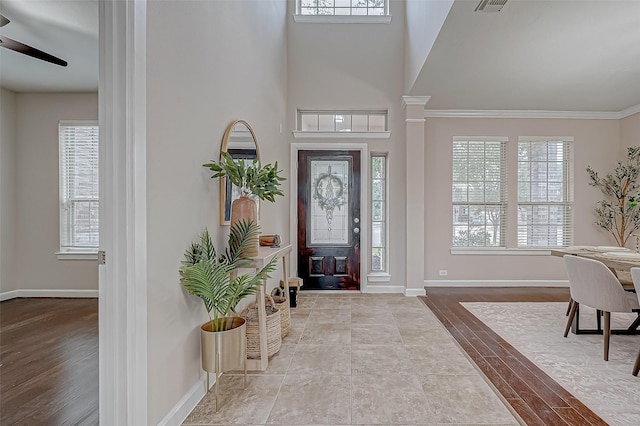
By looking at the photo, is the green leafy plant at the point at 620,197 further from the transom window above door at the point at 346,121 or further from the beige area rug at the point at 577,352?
the transom window above door at the point at 346,121

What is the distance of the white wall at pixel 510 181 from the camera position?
5277mm

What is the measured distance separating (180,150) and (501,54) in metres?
3.36

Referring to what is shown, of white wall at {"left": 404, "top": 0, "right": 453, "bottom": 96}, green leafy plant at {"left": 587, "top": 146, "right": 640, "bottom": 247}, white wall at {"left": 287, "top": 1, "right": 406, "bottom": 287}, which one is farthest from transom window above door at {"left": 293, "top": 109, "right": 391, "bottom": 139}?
green leafy plant at {"left": 587, "top": 146, "right": 640, "bottom": 247}

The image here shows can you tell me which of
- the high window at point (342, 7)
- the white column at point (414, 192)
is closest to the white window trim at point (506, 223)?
the white column at point (414, 192)

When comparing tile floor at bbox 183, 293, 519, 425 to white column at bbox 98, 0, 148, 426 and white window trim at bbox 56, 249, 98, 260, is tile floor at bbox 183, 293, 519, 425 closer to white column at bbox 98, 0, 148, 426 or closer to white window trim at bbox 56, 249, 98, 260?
white column at bbox 98, 0, 148, 426

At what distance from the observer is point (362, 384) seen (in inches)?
89.3

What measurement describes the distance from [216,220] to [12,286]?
13.8 feet

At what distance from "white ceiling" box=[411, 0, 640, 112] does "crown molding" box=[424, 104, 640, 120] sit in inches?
4.6

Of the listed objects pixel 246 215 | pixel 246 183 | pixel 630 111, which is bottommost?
pixel 246 215

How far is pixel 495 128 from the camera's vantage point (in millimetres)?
5293

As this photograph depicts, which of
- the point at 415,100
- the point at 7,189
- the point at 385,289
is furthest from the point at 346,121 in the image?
the point at 7,189

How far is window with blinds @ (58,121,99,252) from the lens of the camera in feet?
15.0

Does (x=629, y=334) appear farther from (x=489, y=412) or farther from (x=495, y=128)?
(x=495, y=128)

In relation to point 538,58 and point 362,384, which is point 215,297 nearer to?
point 362,384
